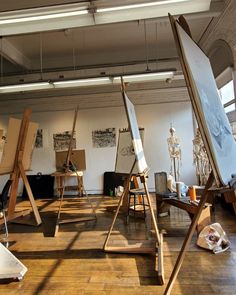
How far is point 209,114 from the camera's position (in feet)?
4.94

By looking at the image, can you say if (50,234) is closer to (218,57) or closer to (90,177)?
(90,177)

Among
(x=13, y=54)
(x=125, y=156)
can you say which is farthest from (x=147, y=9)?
(x=13, y=54)

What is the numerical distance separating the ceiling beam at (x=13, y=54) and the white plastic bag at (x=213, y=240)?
17.4 ft

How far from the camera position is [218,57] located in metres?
4.93

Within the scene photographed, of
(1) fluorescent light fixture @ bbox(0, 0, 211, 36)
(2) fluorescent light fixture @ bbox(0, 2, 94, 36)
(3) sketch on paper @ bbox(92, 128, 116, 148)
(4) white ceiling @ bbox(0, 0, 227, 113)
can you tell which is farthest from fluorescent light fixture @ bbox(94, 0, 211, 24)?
(3) sketch on paper @ bbox(92, 128, 116, 148)

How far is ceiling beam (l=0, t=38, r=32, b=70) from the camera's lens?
5.48m

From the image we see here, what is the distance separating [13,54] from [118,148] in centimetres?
388

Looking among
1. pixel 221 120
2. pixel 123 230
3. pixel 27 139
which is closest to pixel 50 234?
pixel 123 230

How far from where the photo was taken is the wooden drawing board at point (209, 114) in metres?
1.39

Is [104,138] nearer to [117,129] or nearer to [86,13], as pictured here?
[117,129]

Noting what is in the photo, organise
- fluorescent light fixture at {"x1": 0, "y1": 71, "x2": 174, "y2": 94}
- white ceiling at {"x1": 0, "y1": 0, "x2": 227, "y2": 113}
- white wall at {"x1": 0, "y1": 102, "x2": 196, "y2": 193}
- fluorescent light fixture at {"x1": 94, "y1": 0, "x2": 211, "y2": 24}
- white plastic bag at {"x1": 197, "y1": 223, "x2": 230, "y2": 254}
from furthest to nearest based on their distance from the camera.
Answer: white wall at {"x1": 0, "y1": 102, "x2": 196, "y2": 193} → white ceiling at {"x1": 0, "y1": 0, "x2": 227, "y2": 113} → fluorescent light fixture at {"x1": 0, "y1": 71, "x2": 174, "y2": 94} → white plastic bag at {"x1": 197, "y1": 223, "x2": 230, "y2": 254} → fluorescent light fixture at {"x1": 94, "y1": 0, "x2": 211, "y2": 24}

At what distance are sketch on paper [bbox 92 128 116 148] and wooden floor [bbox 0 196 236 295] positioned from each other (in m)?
3.41

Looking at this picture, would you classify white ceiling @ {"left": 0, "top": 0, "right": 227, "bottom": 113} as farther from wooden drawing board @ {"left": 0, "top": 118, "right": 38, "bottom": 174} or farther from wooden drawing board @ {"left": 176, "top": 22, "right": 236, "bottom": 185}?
wooden drawing board @ {"left": 176, "top": 22, "right": 236, "bottom": 185}

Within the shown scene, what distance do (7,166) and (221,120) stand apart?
11.5 feet
